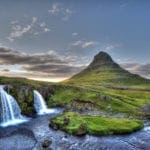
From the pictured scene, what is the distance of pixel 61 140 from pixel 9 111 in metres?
37.6

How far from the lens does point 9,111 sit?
3873 inches

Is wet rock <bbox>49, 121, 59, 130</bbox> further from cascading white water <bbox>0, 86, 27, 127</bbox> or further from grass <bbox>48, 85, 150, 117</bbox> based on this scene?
grass <bbox>48, 85, 150, 117</bbox>

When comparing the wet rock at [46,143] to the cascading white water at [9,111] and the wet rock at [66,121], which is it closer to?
the wet rock at [66,121]

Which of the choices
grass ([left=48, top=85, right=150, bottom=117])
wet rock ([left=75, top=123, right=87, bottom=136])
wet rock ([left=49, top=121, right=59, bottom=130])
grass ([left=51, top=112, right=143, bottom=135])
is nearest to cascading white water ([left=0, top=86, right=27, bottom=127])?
wet rock ([left=49, top=121, right=59, bottom=130])

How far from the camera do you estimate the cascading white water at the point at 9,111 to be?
92.7 meters

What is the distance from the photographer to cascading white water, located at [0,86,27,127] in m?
92.7

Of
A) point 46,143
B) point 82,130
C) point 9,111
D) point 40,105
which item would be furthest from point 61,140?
point 40,105

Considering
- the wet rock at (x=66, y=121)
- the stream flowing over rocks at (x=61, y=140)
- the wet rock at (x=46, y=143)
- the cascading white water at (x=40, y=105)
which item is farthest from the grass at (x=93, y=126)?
the cascading white water at (x=40, y=105)

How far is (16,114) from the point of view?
100750mm

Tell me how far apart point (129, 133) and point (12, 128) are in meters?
36.2

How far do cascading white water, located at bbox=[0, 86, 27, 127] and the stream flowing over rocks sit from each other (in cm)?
1083

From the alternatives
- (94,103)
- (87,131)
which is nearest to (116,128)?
(87,131)

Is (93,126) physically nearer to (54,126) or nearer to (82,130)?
(82,130)

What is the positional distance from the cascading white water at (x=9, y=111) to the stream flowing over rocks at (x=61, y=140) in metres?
10.8
